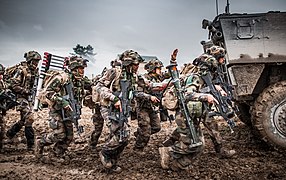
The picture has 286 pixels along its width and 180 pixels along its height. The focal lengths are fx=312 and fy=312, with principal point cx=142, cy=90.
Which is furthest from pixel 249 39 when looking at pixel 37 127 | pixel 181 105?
pixel 37 127

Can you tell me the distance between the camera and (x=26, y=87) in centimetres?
607

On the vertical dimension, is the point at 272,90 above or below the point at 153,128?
above

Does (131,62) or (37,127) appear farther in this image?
(37,127)

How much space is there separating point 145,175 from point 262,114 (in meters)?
2.09

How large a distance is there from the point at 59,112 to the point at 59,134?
13.8 inches

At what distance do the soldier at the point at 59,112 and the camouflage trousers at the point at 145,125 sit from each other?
1.20 metres

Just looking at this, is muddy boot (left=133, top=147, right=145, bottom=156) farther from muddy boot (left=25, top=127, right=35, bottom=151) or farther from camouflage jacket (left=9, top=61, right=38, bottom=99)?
camouflage jacket (left=9, top=61, right=38, bottom=99)

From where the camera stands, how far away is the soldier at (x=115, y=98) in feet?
13.9

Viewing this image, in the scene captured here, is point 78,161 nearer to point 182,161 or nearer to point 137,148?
point 137,148

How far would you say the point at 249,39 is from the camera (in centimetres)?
516

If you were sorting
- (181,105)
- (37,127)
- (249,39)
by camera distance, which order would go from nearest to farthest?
(181,105), (249,39), (37,127)

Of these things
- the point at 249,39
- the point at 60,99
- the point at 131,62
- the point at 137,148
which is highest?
the point at 249,39

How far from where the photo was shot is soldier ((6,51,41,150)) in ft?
19.5

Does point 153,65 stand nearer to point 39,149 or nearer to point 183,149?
point 183,149
